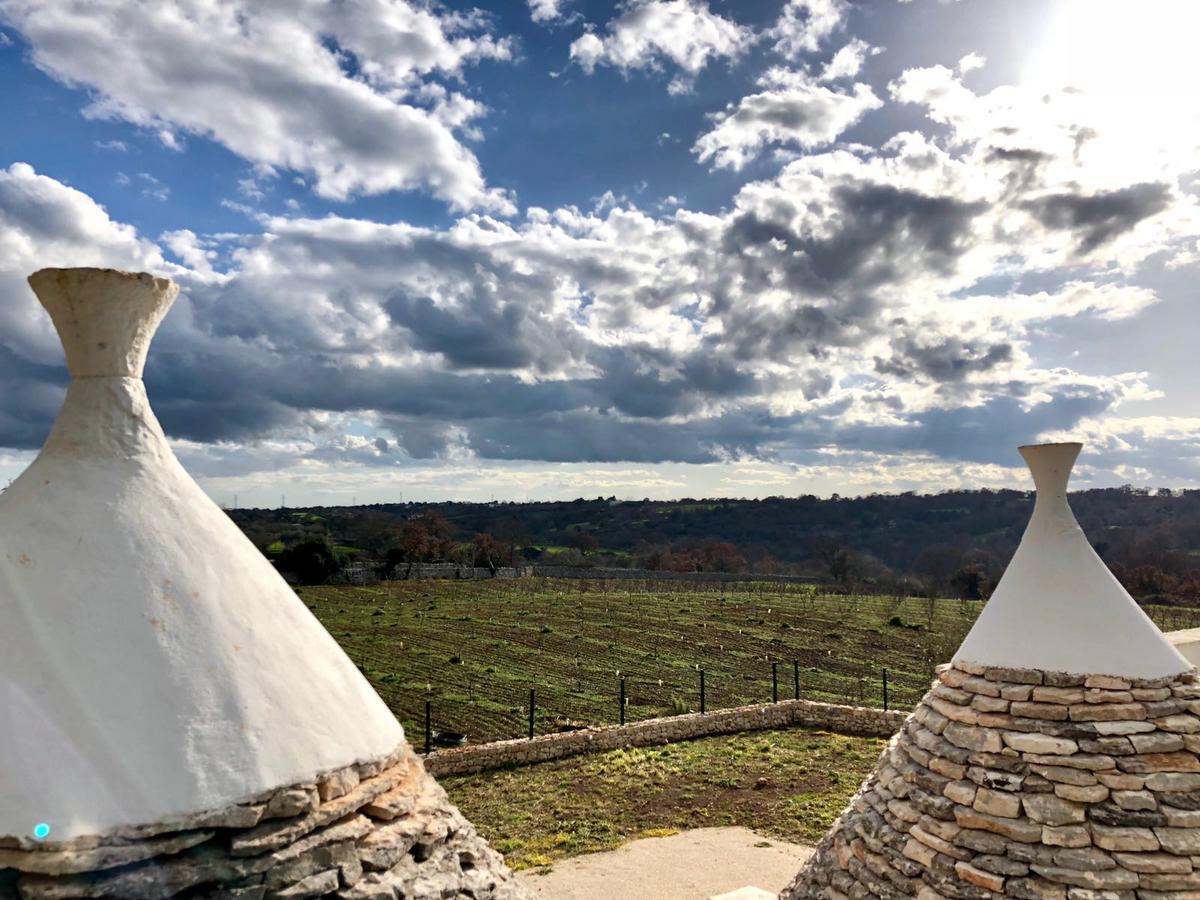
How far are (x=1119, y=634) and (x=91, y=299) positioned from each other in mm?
7958

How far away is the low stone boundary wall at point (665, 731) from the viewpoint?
61.4 ft

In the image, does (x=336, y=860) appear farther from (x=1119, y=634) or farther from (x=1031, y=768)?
(x=1119, y=634)

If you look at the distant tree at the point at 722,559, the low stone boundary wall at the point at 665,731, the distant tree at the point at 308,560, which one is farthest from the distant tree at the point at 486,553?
the low stone boundary wall at the point at 665,731

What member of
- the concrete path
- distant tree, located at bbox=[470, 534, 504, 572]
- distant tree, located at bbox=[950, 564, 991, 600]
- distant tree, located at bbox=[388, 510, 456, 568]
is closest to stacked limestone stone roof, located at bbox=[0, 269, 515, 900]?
the concrete path

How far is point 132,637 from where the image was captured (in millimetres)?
3605

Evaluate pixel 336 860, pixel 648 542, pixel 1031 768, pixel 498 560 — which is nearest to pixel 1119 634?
pixel 1031 768

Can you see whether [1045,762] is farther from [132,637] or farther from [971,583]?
[971,583]

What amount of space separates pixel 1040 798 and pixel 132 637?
6368 mm

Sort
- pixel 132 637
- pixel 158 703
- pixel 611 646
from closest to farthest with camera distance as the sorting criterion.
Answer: pixel 158 703
pixel 132 637
pixel 611 646

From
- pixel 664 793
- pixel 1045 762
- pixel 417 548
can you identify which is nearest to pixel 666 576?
pixel 417 548

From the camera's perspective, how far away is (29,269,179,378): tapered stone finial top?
4.12 meters

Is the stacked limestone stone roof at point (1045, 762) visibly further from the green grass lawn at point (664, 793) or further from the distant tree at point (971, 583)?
the distant tree at point (971, 583)

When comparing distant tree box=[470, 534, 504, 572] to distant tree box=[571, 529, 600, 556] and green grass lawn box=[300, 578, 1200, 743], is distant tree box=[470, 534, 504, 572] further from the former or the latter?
green grass lawn box=[300, 578, 1200, 743]

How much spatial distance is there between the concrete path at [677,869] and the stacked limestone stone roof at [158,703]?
336 inches
